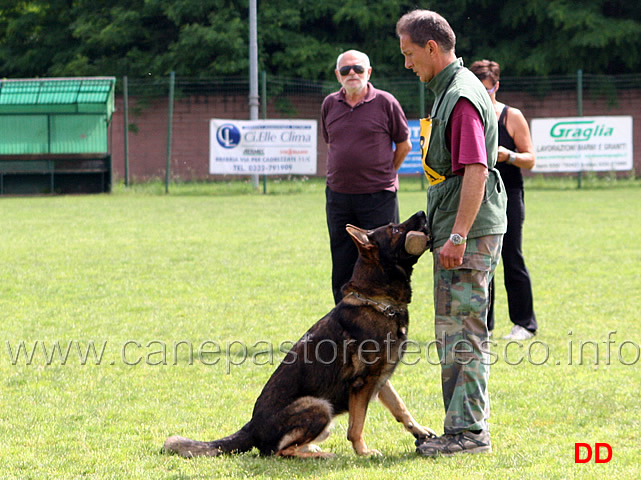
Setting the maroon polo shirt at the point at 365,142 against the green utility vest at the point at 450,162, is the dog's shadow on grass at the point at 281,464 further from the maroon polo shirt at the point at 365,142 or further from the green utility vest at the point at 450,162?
the maroon polo shirt at the point at 365,142

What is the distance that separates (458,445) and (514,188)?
2.90m

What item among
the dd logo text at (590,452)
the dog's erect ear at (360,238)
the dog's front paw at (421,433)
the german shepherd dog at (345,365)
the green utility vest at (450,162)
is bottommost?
the dd logo text at (590,452)

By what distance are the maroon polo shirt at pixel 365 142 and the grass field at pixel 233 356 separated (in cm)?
133

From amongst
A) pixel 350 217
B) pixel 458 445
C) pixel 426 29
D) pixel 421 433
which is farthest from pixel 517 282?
pixel 426 29

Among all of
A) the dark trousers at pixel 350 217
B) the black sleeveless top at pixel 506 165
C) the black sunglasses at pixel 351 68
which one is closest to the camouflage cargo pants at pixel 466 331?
the dark trousers at pixel 350 217

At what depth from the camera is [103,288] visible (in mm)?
8859

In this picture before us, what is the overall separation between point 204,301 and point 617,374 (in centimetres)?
409

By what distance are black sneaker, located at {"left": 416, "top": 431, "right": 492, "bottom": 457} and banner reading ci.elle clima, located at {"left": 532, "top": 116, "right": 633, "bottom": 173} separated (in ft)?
59.8

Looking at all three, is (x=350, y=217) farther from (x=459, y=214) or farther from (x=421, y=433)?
(x=459, y=214)

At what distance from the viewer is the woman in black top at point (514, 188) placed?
6172mm

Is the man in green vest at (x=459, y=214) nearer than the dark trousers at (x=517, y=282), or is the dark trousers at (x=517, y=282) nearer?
the man in green vest at (x=459, y=214)

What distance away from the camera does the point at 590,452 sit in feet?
13.2

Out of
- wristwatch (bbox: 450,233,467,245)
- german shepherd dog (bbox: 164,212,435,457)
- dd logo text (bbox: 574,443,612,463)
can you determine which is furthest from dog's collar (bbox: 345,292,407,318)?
dd logo text (bbox: 574,443,612,463)

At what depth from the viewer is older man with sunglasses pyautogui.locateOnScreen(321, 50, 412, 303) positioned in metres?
6.12
